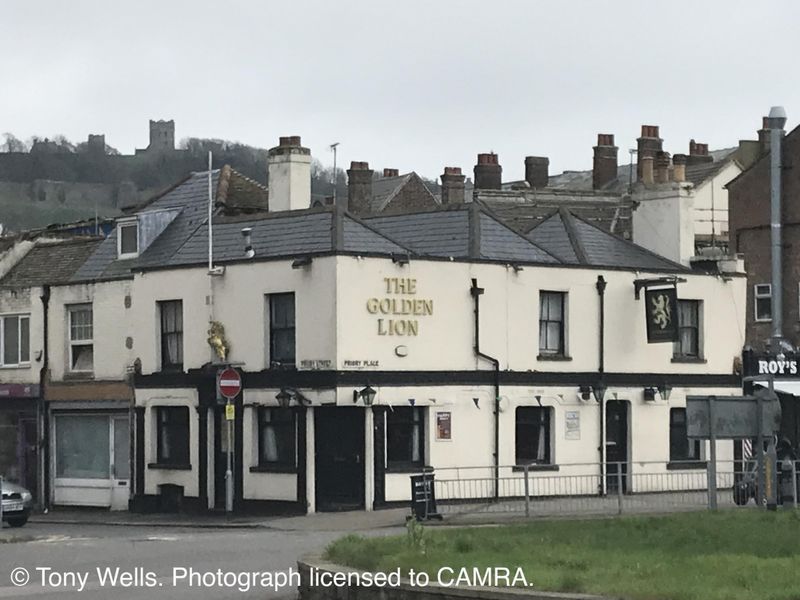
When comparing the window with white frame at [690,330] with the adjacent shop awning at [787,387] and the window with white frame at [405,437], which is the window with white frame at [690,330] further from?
the window with white frame at [405,437]

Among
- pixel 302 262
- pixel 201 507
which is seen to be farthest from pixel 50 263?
pixel 302 262

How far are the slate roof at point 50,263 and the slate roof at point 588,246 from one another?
42.9 ft

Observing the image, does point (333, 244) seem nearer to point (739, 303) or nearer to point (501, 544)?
point (739, 303)

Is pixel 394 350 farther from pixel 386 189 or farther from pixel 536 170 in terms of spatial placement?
pixel 536 170

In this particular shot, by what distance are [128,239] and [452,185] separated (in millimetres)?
29030

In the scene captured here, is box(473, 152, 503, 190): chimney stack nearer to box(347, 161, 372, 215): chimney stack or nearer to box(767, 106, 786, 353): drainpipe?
box(347, 161, 372, 215): chimney stack

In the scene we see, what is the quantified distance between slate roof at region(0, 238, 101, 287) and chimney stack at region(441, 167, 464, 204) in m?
26.0

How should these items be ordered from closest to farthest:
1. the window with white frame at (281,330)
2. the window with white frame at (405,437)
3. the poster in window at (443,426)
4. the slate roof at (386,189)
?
the window with white frame at (405,437)
the poster in window at (443,426)
the window with white frame at (281,330)
the slate roof at (386,189)

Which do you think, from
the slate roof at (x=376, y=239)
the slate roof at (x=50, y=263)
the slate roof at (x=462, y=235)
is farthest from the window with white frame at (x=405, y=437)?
the slate roof at (x=50, y=263)

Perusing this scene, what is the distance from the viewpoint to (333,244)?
39531 mm

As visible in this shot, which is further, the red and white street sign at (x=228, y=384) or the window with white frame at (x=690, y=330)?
the window with white frame at (x=690, y=330)

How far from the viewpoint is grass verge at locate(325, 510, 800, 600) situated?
16.8 metres

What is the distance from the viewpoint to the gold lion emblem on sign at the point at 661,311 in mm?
42156

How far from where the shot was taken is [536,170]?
87062 millimetres
